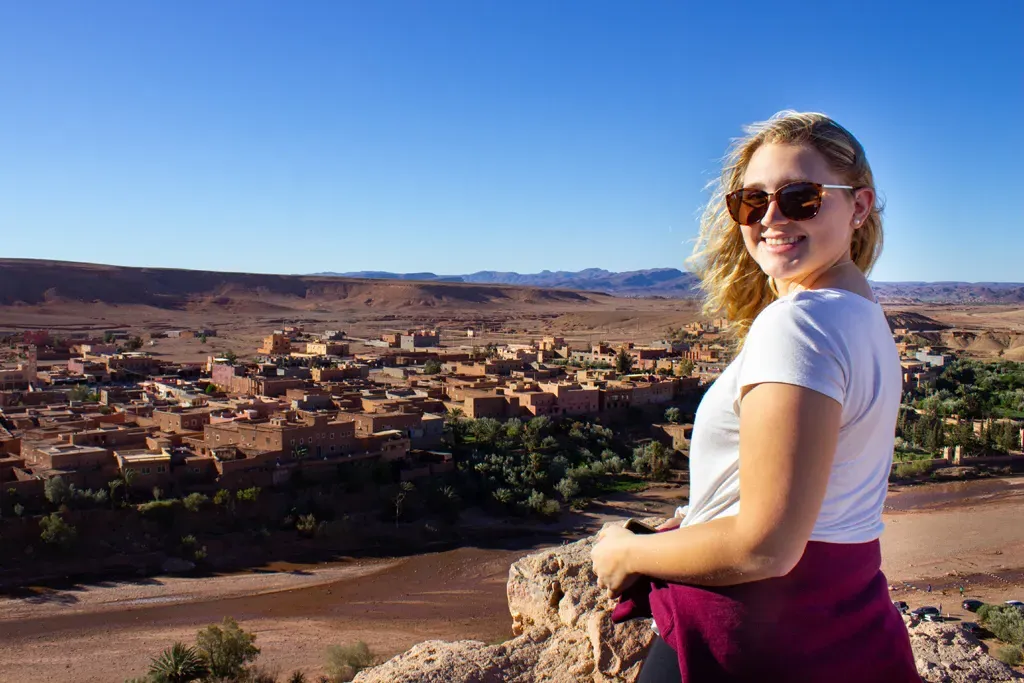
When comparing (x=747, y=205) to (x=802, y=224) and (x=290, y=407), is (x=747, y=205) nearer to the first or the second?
(x=802, y=224)

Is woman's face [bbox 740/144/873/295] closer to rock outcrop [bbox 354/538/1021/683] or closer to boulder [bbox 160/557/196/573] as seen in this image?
rock outcrop [bbox 354/538/1021/683]

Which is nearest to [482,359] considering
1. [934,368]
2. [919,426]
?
[919,426]

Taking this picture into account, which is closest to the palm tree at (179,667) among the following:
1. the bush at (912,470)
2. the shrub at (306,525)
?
the shrub at (306,525)

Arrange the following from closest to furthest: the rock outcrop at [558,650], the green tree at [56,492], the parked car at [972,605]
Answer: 1. the rock outcrop at [558,650]
2. the parked car at [972,605]
3. the green tree at [56,492]

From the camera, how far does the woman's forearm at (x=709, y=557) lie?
1.06 meters

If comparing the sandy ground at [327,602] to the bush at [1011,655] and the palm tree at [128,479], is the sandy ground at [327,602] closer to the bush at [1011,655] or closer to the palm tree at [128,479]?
the palm tree at [128,479]

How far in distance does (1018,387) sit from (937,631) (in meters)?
32.0

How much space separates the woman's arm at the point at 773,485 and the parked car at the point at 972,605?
12212mm

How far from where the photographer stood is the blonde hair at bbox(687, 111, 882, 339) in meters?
1.25

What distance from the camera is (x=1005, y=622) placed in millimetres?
9969

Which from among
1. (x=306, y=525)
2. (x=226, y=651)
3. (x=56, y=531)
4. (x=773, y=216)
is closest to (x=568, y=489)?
(x=306, y=525)

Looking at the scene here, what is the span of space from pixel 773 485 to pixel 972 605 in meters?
12.5

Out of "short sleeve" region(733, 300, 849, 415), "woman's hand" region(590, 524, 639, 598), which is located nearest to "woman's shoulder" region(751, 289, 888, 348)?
"short sleeve" region(733, 300, 849, 415)

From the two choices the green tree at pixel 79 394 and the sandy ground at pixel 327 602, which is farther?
the green tree at pixel 79 394
